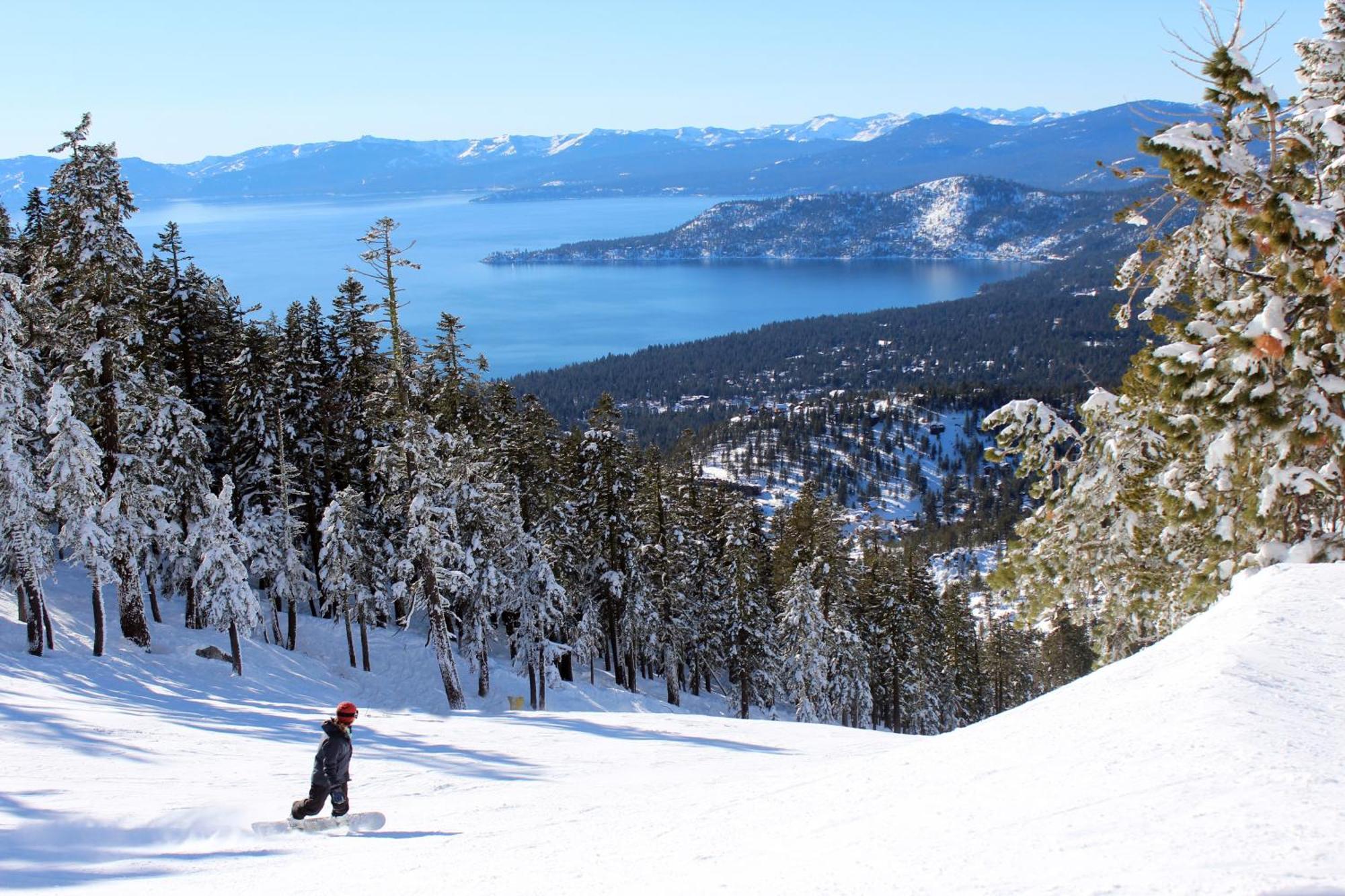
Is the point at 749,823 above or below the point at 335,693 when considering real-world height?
above

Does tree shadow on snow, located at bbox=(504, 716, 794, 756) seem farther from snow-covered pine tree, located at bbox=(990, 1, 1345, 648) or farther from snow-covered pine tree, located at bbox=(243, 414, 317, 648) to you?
snow-covered pine tree, located at bbox=(243, 414, 317, 648)

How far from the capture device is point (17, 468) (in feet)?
72.8

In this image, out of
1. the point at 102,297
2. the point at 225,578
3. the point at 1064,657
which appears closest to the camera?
the point at 102,297

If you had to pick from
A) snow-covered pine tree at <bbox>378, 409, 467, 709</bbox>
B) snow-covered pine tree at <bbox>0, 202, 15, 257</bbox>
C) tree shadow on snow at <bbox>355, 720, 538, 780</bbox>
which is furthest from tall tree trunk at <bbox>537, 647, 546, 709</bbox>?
snow-covered pine tree at <bbox>0, 202, 15, 257</bbox>

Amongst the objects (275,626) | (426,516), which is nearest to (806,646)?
(426,516)

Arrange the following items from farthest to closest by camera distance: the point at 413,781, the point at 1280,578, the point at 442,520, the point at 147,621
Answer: the point at 147,621 → the point at 442,520 → the point at 413,781 → the point at 1280,578

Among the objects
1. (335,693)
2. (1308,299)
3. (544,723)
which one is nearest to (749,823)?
(1308,299)

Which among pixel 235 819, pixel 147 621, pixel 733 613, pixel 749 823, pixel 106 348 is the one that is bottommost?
pixel 733 613

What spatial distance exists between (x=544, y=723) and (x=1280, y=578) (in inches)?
660

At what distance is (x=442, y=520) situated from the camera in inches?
1051

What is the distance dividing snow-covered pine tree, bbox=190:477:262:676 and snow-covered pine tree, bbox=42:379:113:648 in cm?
345

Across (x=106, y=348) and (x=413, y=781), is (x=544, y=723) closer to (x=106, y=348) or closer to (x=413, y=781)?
(x=413, y=781)

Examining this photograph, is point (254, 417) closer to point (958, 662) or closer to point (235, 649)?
point (235, 649)

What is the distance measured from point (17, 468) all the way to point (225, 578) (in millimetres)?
6711
